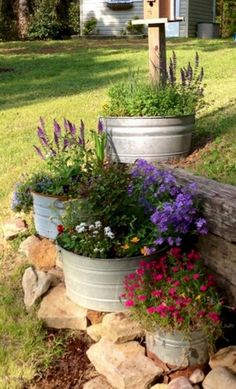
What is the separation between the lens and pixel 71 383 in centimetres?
325

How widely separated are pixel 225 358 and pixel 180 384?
0.29 m

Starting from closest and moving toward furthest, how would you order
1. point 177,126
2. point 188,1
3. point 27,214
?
1. point 177,126
2. point 27,214
3. point 188,1

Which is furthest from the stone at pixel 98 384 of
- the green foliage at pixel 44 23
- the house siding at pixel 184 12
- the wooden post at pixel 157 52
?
the green foliage at pixel 44 23

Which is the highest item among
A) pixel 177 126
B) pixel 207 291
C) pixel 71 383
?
pixel 177 126

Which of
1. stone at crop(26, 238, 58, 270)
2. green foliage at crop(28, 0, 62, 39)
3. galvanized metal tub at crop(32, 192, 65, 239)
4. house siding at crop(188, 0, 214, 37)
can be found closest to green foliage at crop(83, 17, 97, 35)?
green foliage at crop(28, 0, 62, 39)

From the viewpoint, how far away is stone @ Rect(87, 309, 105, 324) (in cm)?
352

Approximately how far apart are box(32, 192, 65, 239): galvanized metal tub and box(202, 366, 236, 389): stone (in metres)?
1.54

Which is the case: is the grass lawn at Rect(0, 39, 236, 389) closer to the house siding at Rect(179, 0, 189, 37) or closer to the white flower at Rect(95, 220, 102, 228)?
the white flower at Rect(95, 220, 102, 228)

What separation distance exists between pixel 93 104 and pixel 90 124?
1.54m

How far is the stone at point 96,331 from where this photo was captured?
341cm

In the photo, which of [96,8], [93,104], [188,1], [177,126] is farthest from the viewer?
[96,8]

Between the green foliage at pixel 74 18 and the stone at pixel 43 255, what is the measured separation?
19.3 m

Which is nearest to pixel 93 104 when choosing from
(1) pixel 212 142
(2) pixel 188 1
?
(1) pixel 212 142

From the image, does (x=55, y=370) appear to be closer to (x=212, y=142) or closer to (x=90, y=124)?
(x=212, y=142)
